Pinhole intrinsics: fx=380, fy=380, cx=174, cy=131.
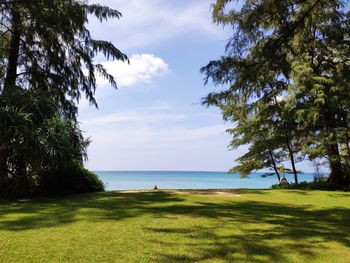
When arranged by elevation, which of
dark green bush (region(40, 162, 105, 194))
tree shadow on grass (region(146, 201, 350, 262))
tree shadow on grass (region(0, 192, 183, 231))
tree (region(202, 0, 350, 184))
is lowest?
tree shadow on grass (region(146, 201, 350, 262))

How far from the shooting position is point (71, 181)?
11266 millimetres

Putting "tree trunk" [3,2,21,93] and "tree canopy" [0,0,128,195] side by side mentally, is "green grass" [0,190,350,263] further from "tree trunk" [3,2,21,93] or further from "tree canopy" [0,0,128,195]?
"tree trunk" [3,2,21,93]

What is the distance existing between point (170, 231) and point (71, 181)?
6117 mm

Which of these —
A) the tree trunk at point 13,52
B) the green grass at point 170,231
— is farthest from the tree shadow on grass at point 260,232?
the tree trunk at point 13,52

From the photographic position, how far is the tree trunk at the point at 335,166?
1564 cm

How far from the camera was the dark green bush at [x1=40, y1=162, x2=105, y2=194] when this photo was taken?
1084 cm

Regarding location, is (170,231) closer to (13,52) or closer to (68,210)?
(68,210)

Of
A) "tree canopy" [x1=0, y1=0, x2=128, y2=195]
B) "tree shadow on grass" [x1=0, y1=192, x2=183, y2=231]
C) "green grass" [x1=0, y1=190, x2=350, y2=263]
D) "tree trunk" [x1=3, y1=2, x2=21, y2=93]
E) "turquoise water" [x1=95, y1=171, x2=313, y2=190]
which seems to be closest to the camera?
"green grass" [x1=0, y1=190, x2=350, y2=263]

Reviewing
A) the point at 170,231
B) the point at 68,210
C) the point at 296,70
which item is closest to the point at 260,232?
the point at 170,231

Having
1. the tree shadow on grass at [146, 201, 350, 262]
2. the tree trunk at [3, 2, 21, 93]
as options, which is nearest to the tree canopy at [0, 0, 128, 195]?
the tree trunk at [3, 2, 21, 93]

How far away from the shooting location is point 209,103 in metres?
11.2

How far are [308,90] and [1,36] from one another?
439 inches

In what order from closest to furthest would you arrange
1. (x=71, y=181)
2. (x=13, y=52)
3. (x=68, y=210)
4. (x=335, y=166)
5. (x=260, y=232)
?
(x=260, y=232)
(x=68, y=210)
(x=71, y=181)
(x=13, y=52)
(x=335, y=166)

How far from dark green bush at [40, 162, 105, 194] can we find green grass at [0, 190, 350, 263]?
158 cm
